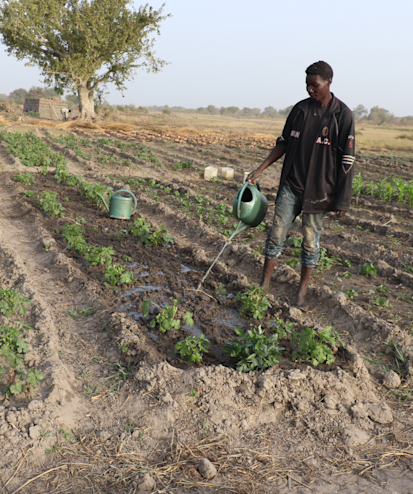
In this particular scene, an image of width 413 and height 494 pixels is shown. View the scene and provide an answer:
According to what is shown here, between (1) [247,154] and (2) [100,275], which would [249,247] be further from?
(1) [247,154]

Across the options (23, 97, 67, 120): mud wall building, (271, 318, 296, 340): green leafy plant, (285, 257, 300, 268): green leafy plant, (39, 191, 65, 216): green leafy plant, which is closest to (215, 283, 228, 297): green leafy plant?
(271, 318, 296, 340): green leafy plant

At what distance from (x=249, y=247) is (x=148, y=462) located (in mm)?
3573

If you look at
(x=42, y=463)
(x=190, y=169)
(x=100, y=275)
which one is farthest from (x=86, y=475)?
(x=190, y=169)

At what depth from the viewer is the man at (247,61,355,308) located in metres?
3.43

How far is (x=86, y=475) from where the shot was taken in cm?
214

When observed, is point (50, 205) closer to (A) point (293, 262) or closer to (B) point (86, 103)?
(A) point (293, 262)

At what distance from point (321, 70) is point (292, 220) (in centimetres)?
128

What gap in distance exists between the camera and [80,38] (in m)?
23.0

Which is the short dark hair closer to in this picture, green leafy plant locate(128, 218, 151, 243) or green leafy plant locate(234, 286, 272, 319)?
green leafy plant locate(234, 286, 272, 319)

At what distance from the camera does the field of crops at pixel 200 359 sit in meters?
2.29

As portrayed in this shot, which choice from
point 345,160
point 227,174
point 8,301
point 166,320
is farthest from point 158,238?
point 227,174

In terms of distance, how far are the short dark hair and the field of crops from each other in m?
1.93

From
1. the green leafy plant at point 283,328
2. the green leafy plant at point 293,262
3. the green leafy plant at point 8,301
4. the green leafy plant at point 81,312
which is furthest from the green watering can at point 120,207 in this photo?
the green leafy plant at point 283,328

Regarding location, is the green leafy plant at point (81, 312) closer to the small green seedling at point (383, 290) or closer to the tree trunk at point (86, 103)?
the small green seedling at point (383, 290)
